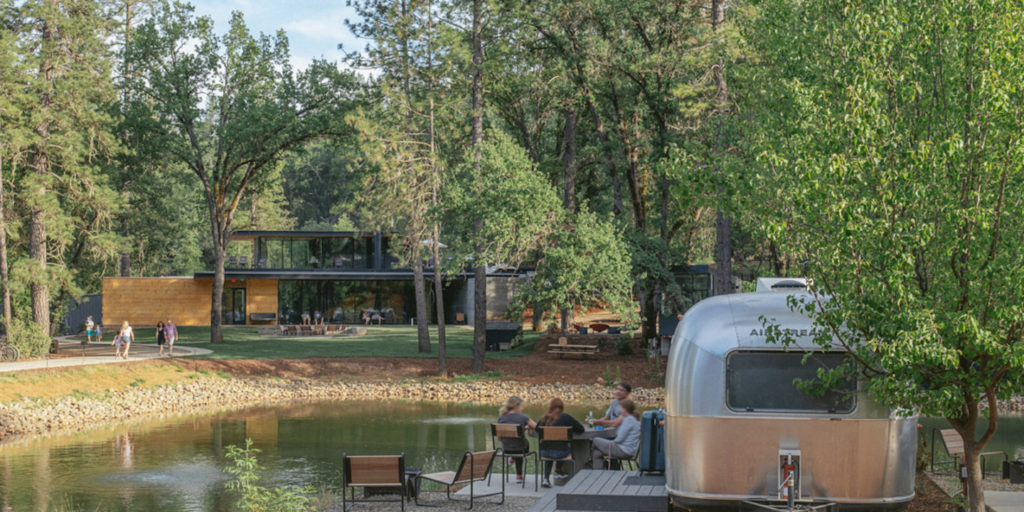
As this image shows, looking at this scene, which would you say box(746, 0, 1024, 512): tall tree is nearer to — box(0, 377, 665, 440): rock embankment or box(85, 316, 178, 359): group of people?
box(0, 377, 665, 440): rock embankment

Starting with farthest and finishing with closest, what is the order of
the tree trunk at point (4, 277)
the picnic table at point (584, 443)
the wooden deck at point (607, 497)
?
1. the tree trunk at point (4, 277)
2. the picnic table at point (584, 443)
3. the wooden deck at point (607, 497)

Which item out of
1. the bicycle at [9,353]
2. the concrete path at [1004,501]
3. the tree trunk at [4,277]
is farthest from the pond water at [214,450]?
the tree trunk at [4,277]

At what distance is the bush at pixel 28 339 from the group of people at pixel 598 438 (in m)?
21.7

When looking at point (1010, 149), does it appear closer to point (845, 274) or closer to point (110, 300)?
point (845, 274)

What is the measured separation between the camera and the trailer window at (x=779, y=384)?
855 centimetres

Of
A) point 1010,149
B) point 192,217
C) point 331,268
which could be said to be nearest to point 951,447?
point 1010,149

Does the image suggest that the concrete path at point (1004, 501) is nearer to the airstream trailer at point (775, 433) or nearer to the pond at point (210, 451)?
the airstream trailer at point (775, 433)

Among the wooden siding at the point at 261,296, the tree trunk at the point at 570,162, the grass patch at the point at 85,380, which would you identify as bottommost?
the grass patch at the point at 85,380

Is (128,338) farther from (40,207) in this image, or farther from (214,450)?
(214,450)

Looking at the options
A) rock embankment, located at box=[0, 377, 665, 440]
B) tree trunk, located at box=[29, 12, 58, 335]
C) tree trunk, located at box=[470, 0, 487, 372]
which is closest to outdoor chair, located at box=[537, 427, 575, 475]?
rock embankment, located at box=[0, 377, 665, 440]

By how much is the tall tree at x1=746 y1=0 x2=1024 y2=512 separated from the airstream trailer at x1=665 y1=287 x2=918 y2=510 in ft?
1.22

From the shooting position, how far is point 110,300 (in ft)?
164

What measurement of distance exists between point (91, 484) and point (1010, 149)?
14.7 m

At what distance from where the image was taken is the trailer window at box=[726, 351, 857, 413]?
8547mm
